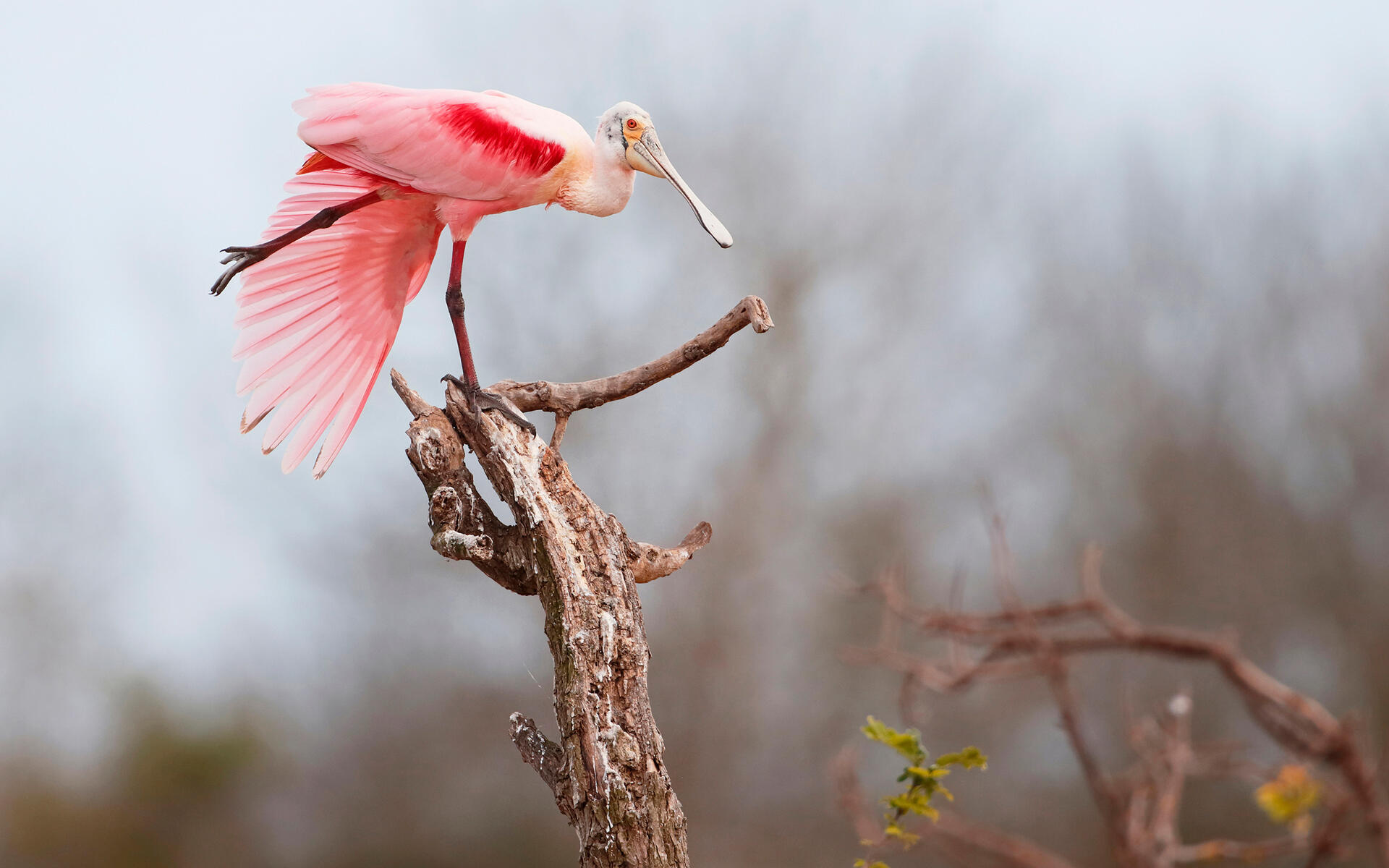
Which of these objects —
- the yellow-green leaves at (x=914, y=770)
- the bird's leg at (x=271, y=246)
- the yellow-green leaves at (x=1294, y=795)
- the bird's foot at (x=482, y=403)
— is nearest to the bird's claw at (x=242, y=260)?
the bird's leg at (x=271, y=246)

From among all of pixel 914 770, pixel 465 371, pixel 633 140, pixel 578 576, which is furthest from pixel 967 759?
pixel 633 140

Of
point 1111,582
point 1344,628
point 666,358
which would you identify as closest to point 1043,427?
point 1111,582

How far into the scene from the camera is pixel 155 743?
4270 mm

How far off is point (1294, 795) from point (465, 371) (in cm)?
162

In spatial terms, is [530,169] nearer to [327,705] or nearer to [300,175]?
[300,175]

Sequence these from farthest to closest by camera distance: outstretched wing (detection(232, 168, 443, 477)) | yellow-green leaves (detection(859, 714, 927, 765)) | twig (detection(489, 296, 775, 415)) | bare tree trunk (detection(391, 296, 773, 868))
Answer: outstretched wing (detection(232, 168, 443, 477)) → twig (detection(489, 296, 775, 415)) → bare tree trunk (detection(391, 296, 773, 868)) → yellow-green leaves (detection(859, 714, 927, 765))

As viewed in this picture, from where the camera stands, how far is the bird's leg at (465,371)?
205 cm

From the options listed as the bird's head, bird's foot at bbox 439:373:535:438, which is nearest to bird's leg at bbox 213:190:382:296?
bird's foot at bbox 439:373:535:438

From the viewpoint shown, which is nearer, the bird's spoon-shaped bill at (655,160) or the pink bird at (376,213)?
the pink bird at (376,213)

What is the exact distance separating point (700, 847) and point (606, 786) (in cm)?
287

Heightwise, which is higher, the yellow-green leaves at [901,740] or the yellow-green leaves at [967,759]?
the yellow-green leaves at [901,740]

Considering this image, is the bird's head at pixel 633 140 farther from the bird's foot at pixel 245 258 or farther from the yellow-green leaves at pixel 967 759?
the yellow-green leaves at pixel 967 759

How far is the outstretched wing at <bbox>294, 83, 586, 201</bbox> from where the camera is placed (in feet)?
6.26

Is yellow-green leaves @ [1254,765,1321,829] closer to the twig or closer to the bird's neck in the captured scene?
the twig
